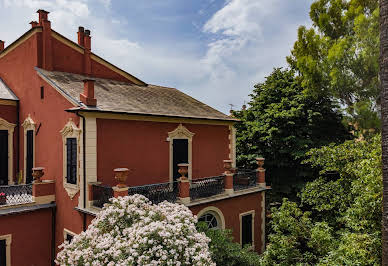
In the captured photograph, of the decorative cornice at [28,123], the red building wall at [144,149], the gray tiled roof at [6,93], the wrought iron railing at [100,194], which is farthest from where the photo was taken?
the gray tiled roof at [6,93]

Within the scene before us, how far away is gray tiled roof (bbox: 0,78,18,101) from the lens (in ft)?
43.2

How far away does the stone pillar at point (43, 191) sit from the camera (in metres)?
10.6

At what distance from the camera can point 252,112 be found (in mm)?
18938

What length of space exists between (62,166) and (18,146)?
4.15 m

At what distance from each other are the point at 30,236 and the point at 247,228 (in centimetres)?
949

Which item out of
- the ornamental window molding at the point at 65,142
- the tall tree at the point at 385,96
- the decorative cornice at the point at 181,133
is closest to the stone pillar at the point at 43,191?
the ornamental window molding at the point at 65,142

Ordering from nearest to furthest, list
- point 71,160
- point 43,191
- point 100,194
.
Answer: point 100,194
point 71,160
point 43,191

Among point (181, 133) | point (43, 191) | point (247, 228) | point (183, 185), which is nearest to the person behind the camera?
point (183, 185)

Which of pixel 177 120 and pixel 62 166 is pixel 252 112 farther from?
pixel 62 166

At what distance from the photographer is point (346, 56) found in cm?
1320

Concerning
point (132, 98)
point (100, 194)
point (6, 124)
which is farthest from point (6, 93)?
point (100, 194)

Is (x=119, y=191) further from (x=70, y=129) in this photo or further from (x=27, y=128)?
(x=27, y=128)

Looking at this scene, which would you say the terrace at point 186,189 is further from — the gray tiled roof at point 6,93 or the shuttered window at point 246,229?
A: the gray tiled roof at point 6,93

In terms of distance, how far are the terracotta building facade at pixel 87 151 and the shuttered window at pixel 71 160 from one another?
0.13ft
